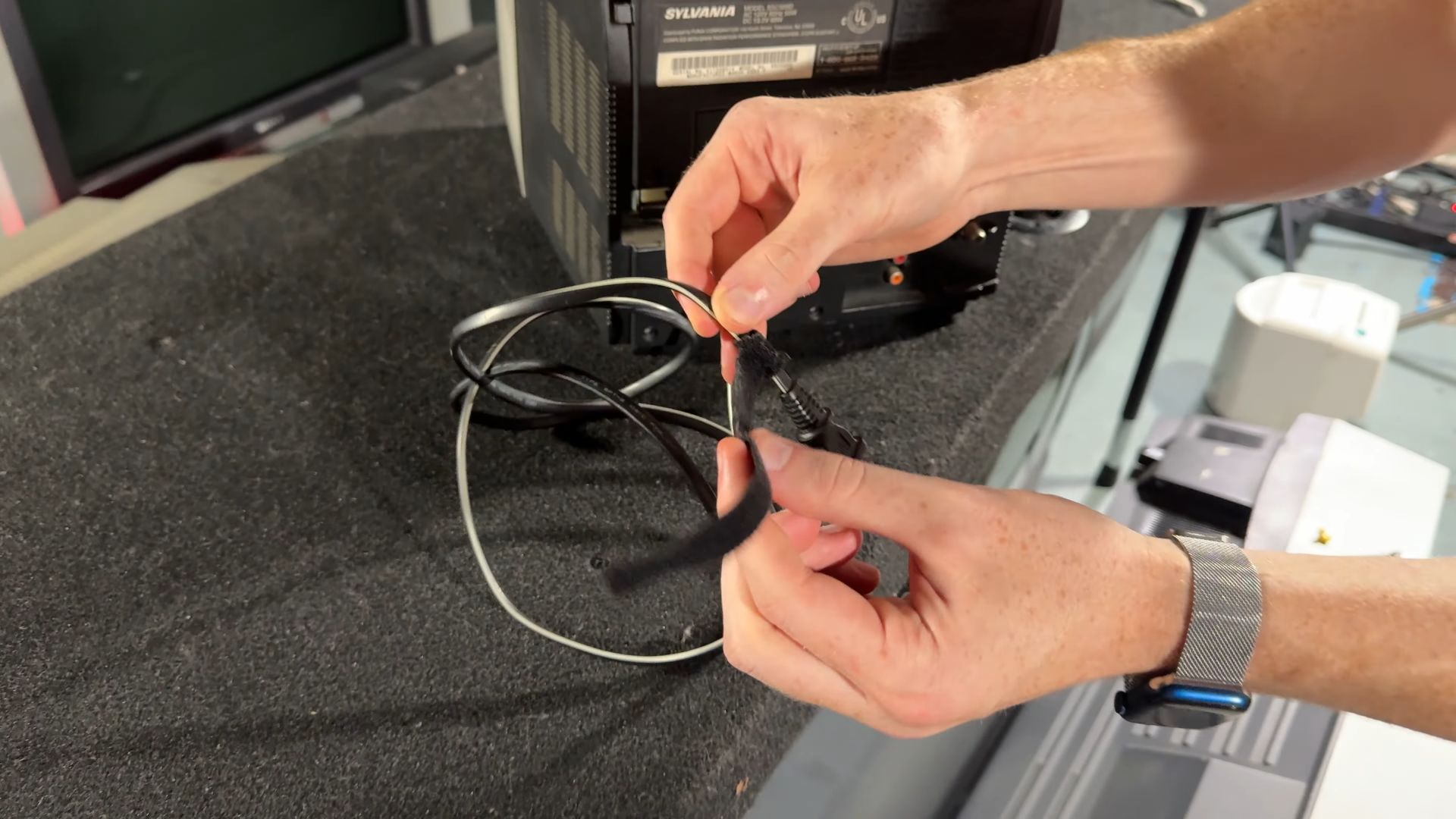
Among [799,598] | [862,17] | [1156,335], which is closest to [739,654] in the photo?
[799,598]

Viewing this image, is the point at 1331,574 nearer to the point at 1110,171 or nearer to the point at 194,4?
the point at 1110,171

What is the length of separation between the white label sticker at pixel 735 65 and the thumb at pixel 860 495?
0.24m

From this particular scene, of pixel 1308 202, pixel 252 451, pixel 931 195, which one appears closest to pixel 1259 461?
pixel 931 195

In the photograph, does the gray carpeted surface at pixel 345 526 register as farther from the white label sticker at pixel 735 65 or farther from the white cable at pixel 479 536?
the white label sticker at pixel 735 65

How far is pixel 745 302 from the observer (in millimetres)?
414

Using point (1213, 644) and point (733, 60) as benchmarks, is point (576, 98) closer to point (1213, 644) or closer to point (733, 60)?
point (733, 60)

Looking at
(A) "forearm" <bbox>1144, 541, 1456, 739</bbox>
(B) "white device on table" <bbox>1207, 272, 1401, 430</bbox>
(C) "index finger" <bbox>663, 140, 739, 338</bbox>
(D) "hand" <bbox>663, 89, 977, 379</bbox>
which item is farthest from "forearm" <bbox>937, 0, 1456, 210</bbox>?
(B) "white device on table" <bbox>1207, 272, 1401, 430</bbox>

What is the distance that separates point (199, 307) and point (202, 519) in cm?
21

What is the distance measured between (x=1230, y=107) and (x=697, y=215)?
336mm

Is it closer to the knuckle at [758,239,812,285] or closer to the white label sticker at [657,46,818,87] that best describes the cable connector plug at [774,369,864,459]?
the knuckle at [758,239,812,285]

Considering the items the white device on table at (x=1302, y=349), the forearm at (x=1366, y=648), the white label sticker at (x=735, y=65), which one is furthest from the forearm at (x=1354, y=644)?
the white device on table at (x=1302, y=349)

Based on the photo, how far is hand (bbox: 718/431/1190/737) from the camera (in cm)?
39

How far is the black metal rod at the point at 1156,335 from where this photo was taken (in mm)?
932

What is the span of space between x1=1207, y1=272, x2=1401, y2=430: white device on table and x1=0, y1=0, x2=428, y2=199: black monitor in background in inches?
39.8
